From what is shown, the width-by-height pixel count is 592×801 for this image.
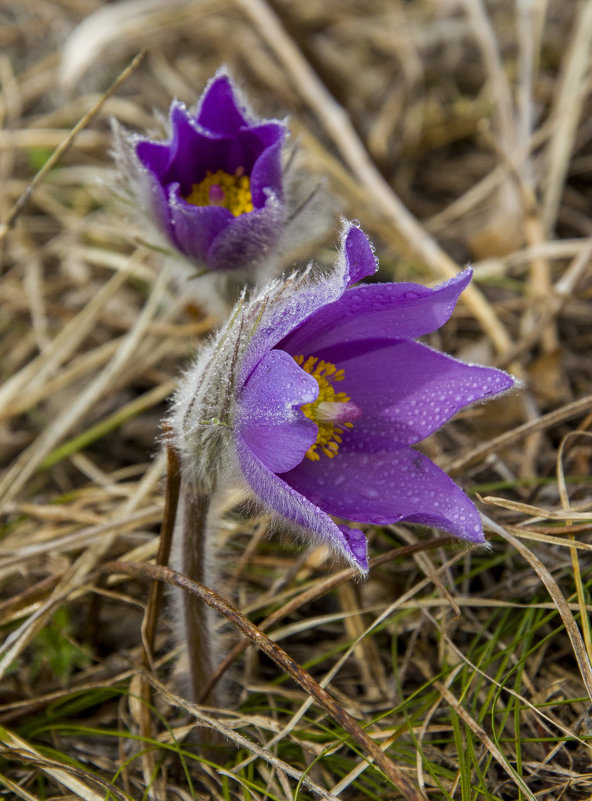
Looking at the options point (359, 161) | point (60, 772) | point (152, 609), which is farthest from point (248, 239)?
point (359, 161)

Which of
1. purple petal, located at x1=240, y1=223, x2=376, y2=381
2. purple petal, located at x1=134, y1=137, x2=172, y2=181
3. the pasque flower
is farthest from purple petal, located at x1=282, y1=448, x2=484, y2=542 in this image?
purple petal, located at x1=134, y1=137, x2=172, y2=181

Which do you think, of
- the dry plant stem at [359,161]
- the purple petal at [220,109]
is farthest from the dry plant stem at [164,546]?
the dry plant stem at [359,161]

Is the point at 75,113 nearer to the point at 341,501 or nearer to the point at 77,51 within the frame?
the point at 77,51

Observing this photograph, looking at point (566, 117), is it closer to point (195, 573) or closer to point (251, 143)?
point (251, 143)

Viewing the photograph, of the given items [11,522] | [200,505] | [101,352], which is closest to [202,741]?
[200,505]

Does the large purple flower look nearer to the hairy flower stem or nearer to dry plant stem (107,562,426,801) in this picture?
the hairy flower stem
